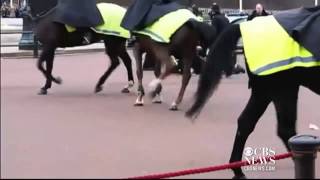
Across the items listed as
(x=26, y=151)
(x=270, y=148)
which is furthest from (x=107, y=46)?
(x=26, y=151)

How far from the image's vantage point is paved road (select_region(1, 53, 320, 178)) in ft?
8.92

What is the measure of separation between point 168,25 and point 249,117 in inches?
150

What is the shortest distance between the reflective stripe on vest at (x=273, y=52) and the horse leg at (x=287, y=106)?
0.21 m

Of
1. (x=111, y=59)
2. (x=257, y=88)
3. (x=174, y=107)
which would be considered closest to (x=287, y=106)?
(x=257, y=88)

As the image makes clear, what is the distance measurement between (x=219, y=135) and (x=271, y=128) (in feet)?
2.61

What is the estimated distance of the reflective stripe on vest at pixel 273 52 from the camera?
4609 millimetres

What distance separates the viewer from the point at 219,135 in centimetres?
711

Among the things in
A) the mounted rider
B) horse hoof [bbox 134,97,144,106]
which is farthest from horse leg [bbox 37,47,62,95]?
horse hoof [bbox 134,97,144,106]

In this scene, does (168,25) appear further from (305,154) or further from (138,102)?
(305,154)

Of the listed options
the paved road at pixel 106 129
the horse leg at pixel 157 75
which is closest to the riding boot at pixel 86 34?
the paved road at pixel 106 129

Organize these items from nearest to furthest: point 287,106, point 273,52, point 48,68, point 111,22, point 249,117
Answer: point 273,52 → point 287,106 → point 249,117 → point 48,68 → point 111,22

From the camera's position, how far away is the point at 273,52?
4637 mm

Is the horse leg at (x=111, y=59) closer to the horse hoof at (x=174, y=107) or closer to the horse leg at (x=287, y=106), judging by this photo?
the horse hoof at (x=174, y=107)

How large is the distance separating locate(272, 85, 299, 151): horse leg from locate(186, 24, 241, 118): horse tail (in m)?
0.47
